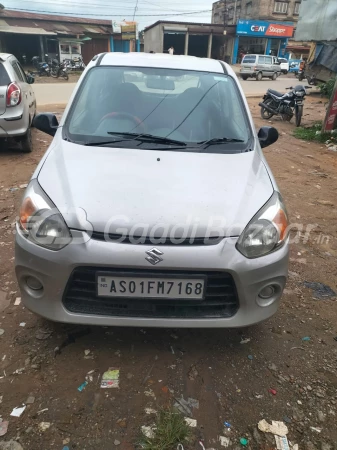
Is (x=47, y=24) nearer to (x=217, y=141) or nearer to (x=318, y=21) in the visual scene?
(x=318, y=21)

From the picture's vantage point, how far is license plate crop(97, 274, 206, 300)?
1.87 meters

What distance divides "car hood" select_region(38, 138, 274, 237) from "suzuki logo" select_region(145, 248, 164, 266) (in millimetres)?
103

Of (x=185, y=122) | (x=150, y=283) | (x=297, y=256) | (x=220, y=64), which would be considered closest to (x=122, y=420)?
(x=150, y=283)

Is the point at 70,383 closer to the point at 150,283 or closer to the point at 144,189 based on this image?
the point at 150,283

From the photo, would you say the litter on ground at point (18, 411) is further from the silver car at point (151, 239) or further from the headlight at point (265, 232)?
the headlight at point (265, 232)

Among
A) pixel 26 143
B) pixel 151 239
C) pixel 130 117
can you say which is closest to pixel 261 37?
pixel 26 143

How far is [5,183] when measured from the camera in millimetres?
5137

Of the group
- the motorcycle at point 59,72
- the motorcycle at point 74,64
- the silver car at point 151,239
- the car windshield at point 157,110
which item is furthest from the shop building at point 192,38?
the silver car at point 151,239

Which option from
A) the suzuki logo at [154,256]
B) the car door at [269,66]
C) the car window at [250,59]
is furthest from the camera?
the car door at [269,66]

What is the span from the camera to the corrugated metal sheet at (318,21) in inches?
390

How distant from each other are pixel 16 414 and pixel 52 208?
1079 millimetres

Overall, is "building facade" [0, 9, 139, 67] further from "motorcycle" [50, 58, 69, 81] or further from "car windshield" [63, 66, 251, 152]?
"car windshield" [63, 66, 251, 152]

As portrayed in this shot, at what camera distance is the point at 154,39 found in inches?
1853

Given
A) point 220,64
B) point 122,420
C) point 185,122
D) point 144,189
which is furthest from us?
point 220,64
